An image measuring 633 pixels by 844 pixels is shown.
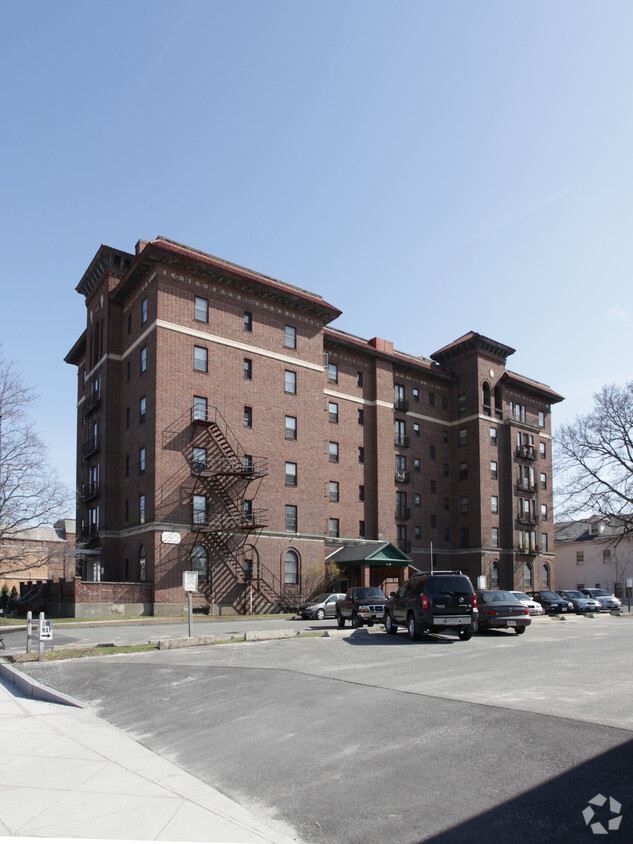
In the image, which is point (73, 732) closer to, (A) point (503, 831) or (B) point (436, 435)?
(A) point (503, 831)

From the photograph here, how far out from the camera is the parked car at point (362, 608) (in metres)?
27.1

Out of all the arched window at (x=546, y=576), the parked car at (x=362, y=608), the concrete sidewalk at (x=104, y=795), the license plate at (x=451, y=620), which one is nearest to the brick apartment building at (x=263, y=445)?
the arched window at (x=546, y=576)

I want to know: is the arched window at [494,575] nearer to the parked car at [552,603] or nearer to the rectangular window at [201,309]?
the parked car at [552,603]

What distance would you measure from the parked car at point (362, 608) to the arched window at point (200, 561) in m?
14.7

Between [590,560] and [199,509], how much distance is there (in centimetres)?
5379

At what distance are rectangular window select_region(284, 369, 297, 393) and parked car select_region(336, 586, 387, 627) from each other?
2146 cm

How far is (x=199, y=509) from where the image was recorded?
137 ft

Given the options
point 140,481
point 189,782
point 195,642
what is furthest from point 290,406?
point 189,782

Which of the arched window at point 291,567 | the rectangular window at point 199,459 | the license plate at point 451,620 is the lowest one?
the arched window at point 291,567

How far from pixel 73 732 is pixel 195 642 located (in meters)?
10.2

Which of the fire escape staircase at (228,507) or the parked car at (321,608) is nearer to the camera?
the parked car at (321,608)

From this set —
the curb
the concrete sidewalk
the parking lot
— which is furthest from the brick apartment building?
the concrete sidewalk

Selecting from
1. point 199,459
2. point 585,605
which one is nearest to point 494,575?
point 585,605

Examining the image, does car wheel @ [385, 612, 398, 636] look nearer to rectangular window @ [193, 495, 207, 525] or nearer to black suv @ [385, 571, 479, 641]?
black suv @ [385, 571, 479, 641]
